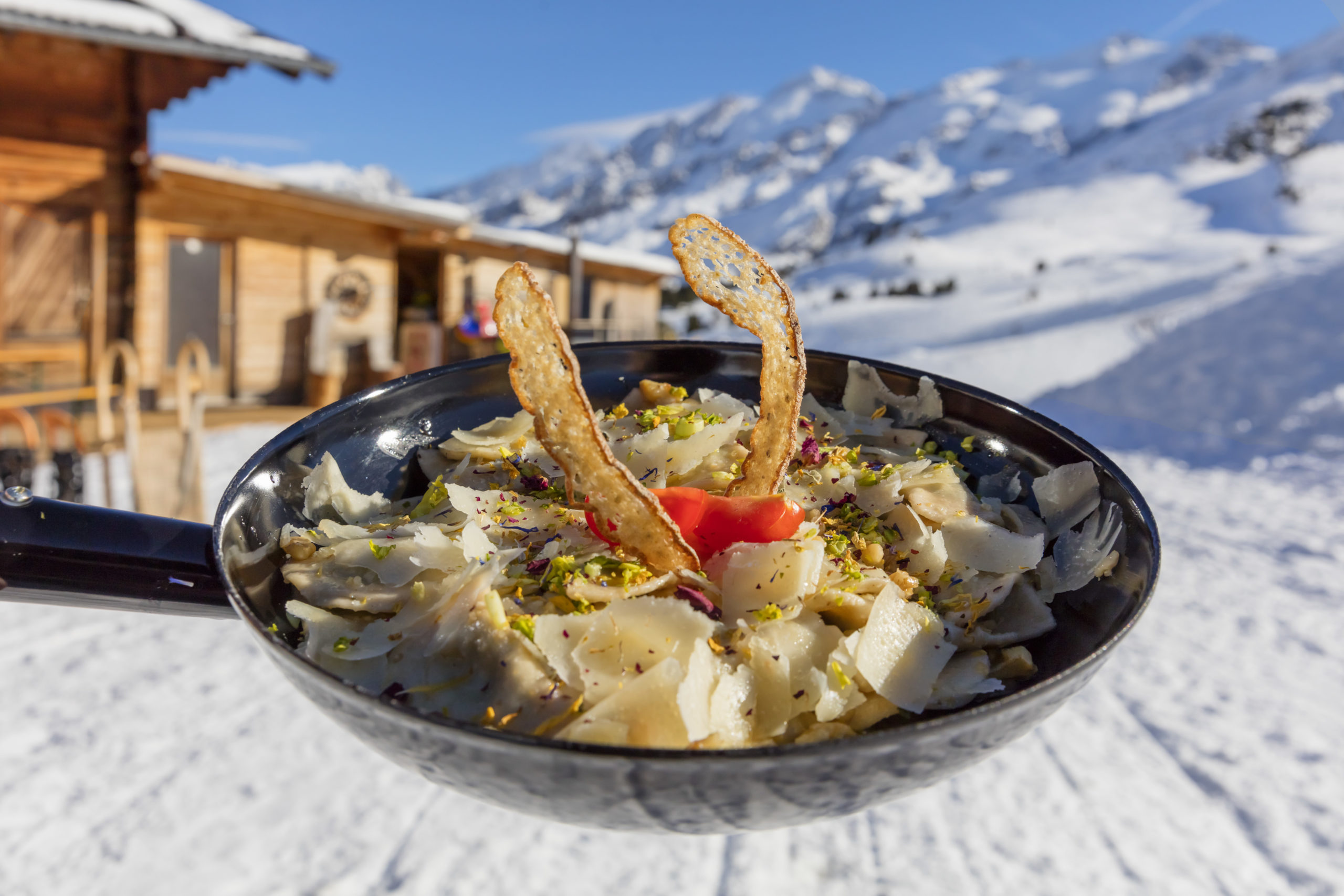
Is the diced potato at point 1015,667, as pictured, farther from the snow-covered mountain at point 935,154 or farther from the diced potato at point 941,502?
the snow-covered mountain at point 935,154

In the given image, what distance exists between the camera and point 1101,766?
440cm

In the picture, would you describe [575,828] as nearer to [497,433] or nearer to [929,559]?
[497,433]

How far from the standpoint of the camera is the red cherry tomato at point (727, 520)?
1.09 metres

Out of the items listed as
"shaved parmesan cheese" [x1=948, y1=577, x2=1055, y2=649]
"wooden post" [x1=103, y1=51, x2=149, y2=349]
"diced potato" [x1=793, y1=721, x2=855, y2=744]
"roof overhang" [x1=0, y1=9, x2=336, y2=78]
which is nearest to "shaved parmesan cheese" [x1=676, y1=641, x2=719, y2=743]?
"diced potato" [x1=793, y1=721, x2=855, y2=744]

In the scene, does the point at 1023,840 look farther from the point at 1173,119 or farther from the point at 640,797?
the point at 1173,119

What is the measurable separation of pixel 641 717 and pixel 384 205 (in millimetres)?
12125

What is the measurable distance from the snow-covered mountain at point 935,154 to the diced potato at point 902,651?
85.1 feet

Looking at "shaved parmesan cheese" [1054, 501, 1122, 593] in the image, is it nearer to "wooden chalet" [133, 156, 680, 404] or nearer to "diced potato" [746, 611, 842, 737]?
"diced potato" [746, 611, 842, 737]

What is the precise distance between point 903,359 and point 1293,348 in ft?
19.3

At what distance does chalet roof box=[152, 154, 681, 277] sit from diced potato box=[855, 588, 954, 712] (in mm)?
11601

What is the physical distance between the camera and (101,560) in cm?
97

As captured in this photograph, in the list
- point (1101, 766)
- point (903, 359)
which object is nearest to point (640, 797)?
point (1101, 766)

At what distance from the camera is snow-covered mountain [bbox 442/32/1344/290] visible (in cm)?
4091

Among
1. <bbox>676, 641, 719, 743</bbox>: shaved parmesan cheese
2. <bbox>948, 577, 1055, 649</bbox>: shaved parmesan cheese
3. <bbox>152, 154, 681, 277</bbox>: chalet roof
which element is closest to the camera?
<bbox>676, 641, 719, 743</bbox>: shaved parmesan cheese
